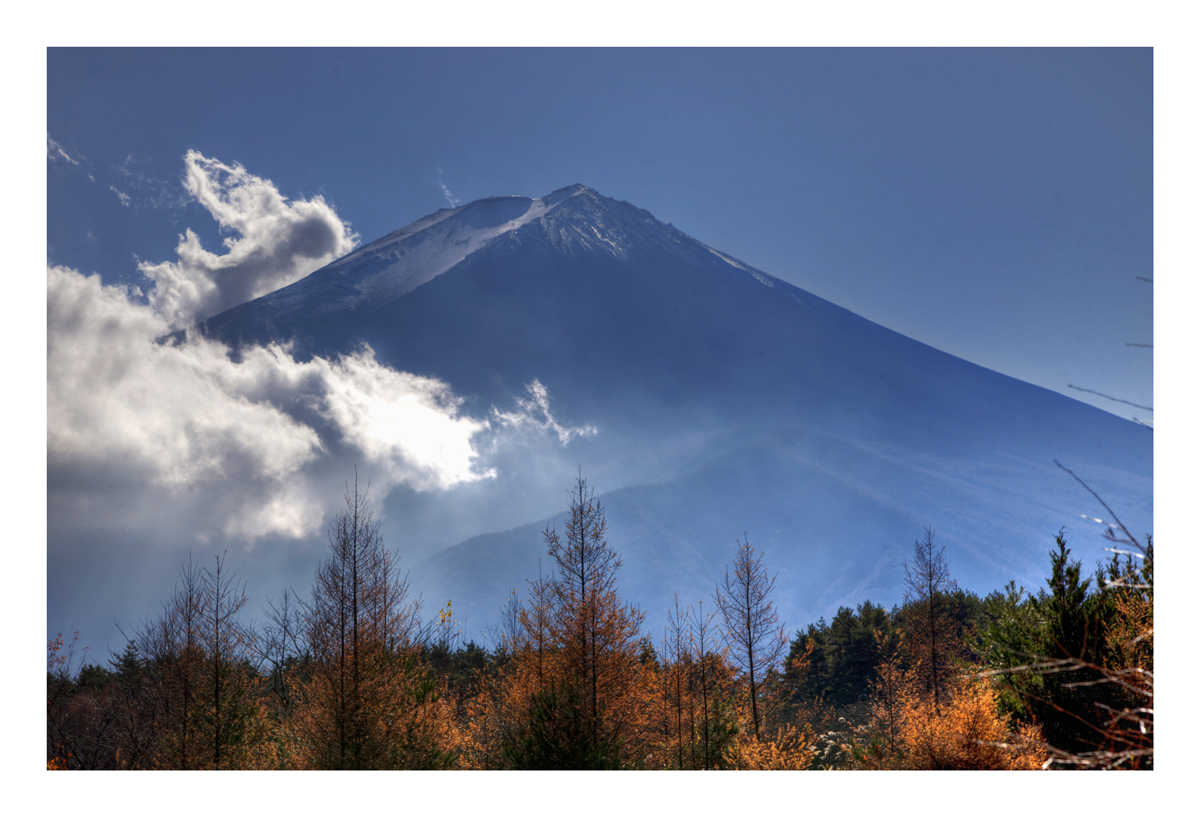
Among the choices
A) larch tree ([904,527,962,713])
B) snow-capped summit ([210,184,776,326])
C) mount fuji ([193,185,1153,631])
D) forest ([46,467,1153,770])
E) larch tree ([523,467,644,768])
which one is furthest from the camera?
mount fuji ([193,185,1153,631])

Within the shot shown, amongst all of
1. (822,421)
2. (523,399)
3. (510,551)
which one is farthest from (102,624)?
(822,421)

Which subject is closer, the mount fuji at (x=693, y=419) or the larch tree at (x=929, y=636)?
the larch tree at (x=929, y=636)

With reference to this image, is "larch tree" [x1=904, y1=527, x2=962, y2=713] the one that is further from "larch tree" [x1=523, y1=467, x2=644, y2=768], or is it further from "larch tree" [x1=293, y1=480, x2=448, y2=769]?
"larch tree" [x1=293, y1=480, x2=448, y2=769]

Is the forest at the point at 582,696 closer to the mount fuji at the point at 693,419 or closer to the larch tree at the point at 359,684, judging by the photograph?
the larch tree at the point at 359,684

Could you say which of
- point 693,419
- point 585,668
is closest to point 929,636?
point 585,668

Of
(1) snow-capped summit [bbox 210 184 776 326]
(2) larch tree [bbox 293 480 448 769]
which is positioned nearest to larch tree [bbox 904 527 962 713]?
(2) larch tree [bbox 293 480 448 769]

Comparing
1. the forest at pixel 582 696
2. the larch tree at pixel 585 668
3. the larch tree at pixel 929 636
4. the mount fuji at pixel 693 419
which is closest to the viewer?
the forest at pixel 582 696

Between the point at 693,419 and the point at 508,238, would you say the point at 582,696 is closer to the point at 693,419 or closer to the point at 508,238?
the point at 508,238

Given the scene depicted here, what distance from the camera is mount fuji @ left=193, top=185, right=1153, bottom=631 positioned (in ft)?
419

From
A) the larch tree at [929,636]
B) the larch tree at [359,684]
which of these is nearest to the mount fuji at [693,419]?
the larch tree at [929,636]

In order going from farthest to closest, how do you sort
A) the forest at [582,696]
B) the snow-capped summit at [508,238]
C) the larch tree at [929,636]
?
the snow-capped summit at [508,238] → the larch tree at [929,636] → the forest at [582,696]

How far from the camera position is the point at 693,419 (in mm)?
146000

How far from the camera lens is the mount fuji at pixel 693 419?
128 metres

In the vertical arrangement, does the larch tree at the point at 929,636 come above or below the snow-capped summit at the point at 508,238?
below
